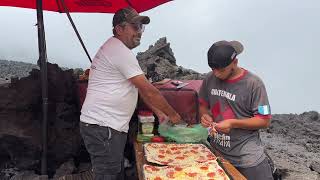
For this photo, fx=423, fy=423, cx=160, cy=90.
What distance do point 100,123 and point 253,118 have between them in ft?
4.38

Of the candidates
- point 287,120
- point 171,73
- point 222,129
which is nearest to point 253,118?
point 222,129

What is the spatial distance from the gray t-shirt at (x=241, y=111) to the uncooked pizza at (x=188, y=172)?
0.73ft

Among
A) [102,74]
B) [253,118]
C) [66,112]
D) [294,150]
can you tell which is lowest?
[294,150]

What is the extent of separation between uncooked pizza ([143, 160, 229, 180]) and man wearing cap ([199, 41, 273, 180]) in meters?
0.26

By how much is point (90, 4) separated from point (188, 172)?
308 centimetres

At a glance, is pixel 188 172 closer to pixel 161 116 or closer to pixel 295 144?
pixel 161 116

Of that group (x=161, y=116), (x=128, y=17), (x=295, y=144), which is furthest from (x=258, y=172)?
(x=295, y=144)

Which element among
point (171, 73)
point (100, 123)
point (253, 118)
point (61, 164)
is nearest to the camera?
point (253, 118)

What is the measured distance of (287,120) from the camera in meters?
9.86

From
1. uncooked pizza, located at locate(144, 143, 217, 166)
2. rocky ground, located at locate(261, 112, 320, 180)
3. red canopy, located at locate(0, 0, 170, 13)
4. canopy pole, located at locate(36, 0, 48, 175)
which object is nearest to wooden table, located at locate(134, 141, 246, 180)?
uncooked pizza, located at locate(144, 143, 217, 166)

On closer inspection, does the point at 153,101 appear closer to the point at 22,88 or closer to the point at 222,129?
the point at 222,129

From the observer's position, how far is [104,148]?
3834 millimetres

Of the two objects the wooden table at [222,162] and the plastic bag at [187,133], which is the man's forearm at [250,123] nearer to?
the wooden table at [222,162]

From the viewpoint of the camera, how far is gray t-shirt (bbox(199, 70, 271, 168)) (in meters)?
3.41
